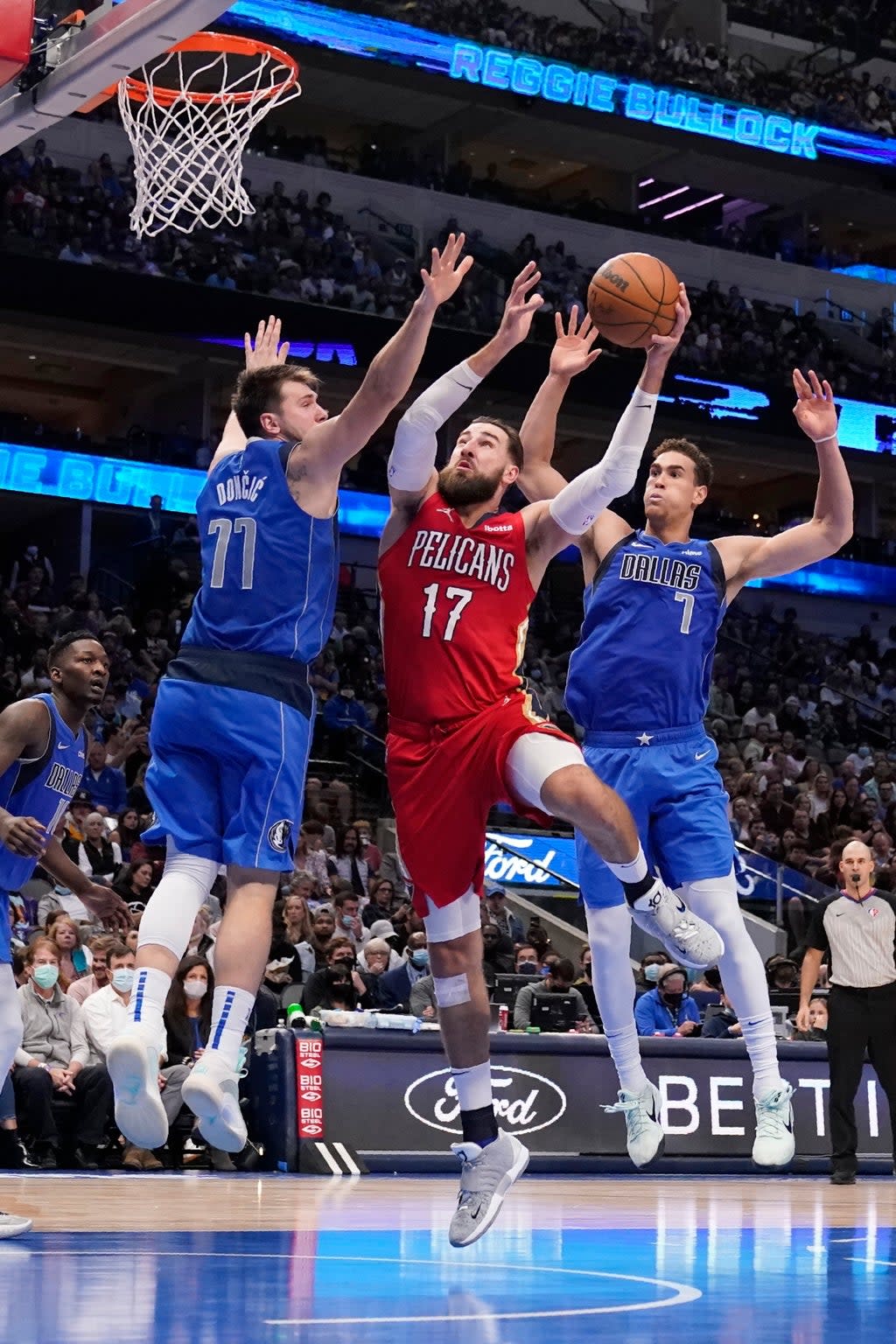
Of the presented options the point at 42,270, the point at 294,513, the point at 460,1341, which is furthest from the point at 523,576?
the point at 42,270

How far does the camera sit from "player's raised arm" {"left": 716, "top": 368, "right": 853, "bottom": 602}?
310 inches

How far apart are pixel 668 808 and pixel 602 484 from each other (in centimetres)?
179

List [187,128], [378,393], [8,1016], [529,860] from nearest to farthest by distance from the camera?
[378,393], [8,1016], [187,128], [529,860]

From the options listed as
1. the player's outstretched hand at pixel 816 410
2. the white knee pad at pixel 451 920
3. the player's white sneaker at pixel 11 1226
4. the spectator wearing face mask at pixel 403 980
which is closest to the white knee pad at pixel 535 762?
the white knee pad at pixel 451 920

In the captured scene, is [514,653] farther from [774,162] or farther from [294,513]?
[774,162]

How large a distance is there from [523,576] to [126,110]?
4899mm

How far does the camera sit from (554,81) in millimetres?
34188

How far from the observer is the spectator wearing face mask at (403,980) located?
1485cm

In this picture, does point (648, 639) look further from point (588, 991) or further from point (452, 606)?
point (588, 991)

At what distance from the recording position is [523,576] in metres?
6.75

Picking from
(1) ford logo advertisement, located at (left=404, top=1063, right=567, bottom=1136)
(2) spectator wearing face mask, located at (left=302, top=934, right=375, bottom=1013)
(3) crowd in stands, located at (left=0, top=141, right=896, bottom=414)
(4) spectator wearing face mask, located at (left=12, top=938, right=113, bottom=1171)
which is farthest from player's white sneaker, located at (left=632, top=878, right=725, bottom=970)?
(3) crowd in stands, located at (left=0, top=141, right=896, bottom=414)

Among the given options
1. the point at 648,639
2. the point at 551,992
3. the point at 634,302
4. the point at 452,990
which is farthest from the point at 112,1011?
the point at 634,302

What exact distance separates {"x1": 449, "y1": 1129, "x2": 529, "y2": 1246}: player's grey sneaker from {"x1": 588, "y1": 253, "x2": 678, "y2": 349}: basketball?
3399 mm

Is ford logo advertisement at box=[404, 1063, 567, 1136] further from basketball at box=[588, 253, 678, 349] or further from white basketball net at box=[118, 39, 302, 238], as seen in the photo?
basketball at box=[588, 253, 678, 349]
